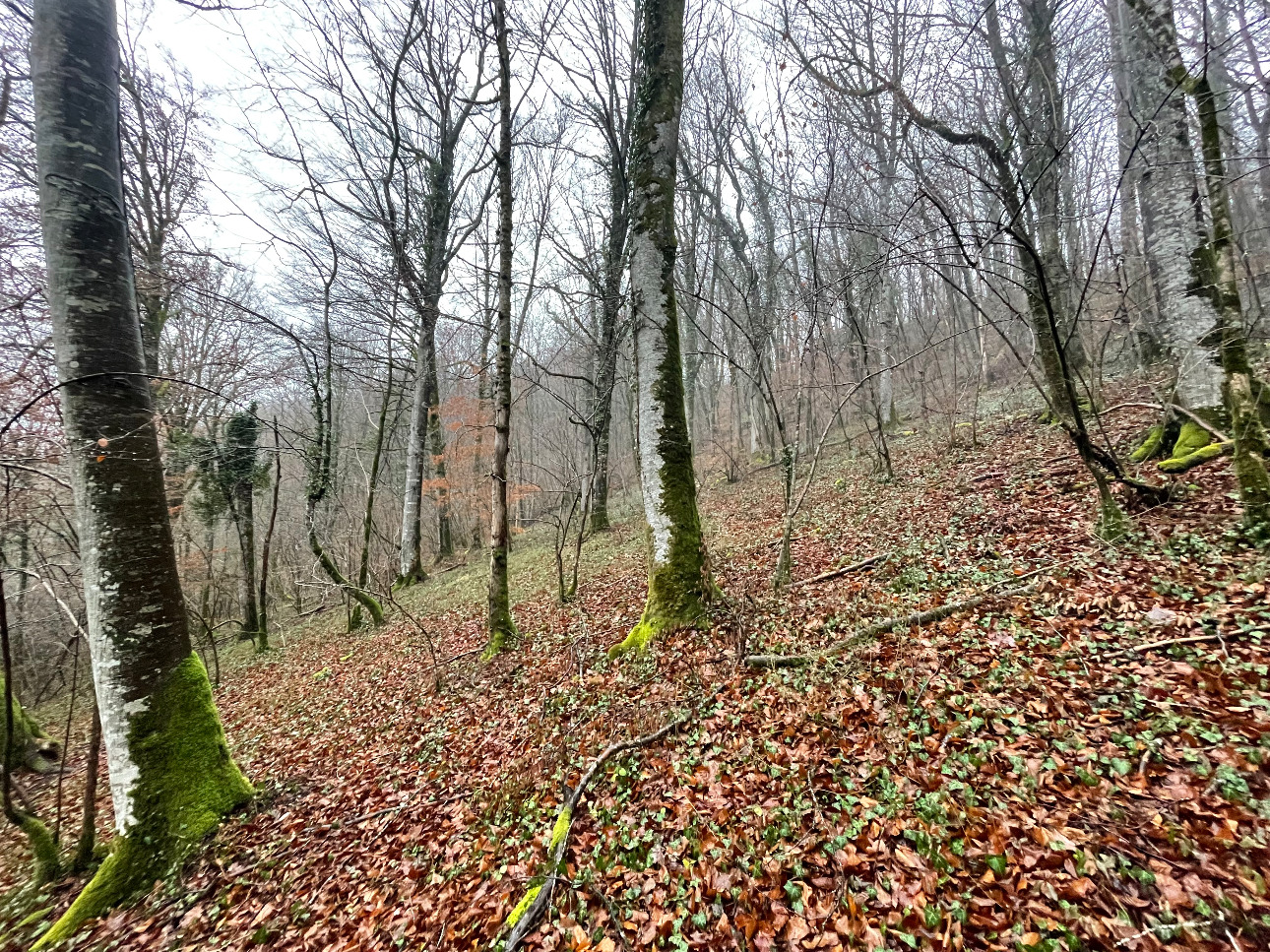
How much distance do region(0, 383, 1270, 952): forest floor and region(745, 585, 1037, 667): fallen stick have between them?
0.09 metres

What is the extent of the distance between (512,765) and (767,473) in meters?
13.3

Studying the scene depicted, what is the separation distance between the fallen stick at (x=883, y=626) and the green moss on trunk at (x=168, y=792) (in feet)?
15.2

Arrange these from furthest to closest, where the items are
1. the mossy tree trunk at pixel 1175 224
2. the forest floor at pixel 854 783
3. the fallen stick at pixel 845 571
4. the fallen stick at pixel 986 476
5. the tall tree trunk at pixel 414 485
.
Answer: the tall tree trunk at pixel 414 485 → the fallen stick at pixel 986 476 → the fallen stick at pixel 845 571 → the mossy tree trunk at pixel 1175 224 → the forest floor at pixel 854 783

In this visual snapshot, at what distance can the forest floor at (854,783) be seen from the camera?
7.19ft

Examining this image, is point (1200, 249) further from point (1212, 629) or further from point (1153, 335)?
point (1153, 335)

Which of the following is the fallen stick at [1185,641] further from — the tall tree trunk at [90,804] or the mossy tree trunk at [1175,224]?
the tall tree trunk at [90,804]

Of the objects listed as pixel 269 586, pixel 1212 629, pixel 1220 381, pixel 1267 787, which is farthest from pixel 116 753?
pixel 269 586

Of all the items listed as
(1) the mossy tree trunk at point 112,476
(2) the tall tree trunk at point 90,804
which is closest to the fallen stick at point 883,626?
(1) the mossy tree trunk at point 112,476

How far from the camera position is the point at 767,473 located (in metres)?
15.9

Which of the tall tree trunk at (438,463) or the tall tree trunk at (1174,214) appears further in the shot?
the tall tree trunk at (438,463)

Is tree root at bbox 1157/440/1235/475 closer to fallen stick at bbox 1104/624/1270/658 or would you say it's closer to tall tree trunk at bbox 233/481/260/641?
fallen stick at bbox 1104/624/1270/658

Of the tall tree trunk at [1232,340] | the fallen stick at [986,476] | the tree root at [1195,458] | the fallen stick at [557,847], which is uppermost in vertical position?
the tall tree trunk at [1232,340]

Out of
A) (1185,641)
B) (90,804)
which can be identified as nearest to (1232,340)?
(1185,641)

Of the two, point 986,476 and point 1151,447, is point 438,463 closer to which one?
point 986,476
